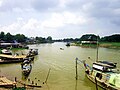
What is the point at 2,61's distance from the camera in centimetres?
5781

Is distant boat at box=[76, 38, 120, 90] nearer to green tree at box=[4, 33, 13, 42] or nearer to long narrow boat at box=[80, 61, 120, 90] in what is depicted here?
long narrow boat at box=[80, 61, 120, 90]

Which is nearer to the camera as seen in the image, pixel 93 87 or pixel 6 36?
pixel 93 87

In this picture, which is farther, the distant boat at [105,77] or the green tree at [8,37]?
the green tree at [8,37]

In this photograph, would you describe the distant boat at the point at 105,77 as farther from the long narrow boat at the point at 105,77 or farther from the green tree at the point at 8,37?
the green tree at the point at 8,37

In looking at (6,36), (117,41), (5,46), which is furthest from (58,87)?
(117,41)

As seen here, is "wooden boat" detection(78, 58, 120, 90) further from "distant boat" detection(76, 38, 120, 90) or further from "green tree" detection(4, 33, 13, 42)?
"green tree" detection(4, 33, 13, 42)

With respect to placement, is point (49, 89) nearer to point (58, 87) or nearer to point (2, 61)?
point (58, 87)

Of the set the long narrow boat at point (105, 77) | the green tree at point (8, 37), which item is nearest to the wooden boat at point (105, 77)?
the long narrow boat at point (105, 77)

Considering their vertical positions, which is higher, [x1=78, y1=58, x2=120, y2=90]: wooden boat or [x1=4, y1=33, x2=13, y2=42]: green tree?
[x1=4, y1=33, x2=13, y2=42]: green tree

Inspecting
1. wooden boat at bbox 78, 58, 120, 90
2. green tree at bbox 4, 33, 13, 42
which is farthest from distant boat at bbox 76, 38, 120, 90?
green tree at bbox 4, 33, 13, 42

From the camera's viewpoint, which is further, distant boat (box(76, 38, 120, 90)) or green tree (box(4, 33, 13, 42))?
green tree (box(4, 33, 13, 42))

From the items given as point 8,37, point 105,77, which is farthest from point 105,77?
point 8,37

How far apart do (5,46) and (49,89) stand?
89768 millimetres

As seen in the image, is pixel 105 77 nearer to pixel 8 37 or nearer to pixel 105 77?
pixel 105 77
